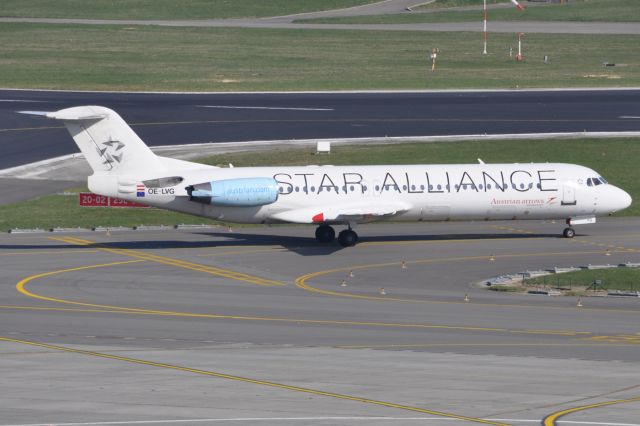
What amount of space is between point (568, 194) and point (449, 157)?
1898 cm

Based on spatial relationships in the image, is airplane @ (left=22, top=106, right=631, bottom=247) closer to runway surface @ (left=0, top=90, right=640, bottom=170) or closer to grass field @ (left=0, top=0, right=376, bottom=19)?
runway surface @ (left=0, top=90, right=640, bottom=170)

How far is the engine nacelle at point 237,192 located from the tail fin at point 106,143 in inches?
104

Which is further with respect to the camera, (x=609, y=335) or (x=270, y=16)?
(x=270, y=16)

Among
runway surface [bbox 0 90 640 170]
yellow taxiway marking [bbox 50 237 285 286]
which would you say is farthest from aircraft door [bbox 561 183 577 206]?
runway surface [bbox 0 90 640 170]

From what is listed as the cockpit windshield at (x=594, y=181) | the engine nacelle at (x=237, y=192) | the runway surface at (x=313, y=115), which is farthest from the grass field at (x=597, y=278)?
the runway surface at (x=313, y=115)

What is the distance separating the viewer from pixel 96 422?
26.8 m

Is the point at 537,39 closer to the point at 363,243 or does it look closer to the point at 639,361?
the point at 363,243

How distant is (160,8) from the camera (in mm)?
164250

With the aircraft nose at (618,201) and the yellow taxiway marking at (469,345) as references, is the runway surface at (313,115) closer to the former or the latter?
the aircraft nose at (618,201)

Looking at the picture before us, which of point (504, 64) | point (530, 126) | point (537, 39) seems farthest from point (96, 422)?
point (537, 39)

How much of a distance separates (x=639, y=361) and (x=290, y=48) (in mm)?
99017

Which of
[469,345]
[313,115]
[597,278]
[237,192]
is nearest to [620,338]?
[469,345]

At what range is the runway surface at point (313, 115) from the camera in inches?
3374

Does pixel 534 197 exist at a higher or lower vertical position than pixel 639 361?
higher
